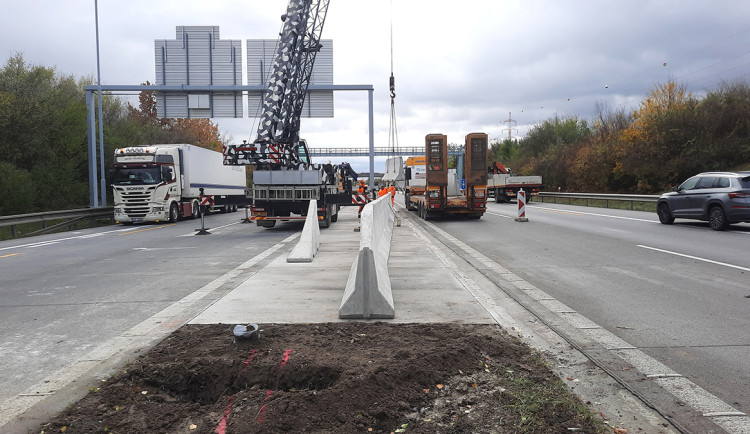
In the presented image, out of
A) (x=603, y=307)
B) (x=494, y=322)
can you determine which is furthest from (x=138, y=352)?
(x=603, y=307)

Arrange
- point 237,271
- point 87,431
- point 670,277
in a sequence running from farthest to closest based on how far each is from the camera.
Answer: point 237,271, point 670,277, point 87,431

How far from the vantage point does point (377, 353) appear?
4.36 metres

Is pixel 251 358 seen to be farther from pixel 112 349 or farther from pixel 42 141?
pixel 42 141

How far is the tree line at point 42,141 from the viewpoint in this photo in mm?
28219

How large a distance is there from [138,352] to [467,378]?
2.92 meters

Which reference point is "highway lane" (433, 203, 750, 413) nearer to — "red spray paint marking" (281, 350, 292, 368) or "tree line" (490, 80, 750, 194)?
"red spray paint marking" (281, 350, 292, 368)

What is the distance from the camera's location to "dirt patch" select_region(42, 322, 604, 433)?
3270 mm

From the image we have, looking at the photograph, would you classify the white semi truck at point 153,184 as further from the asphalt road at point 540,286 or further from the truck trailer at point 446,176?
the truck trailer at point 446,176

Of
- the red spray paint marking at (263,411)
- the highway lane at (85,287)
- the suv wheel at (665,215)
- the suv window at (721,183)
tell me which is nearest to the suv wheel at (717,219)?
the suv window at (721,183)

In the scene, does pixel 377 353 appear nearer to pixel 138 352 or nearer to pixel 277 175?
pixel 138 352

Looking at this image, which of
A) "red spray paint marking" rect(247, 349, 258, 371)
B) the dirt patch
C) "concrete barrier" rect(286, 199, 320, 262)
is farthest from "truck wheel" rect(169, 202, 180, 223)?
"red spray paint marking" rect(247, 349, 258, 371)

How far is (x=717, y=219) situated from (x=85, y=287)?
16.3 metres

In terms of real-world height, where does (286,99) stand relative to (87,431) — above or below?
above

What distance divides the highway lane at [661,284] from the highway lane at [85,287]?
503cm
